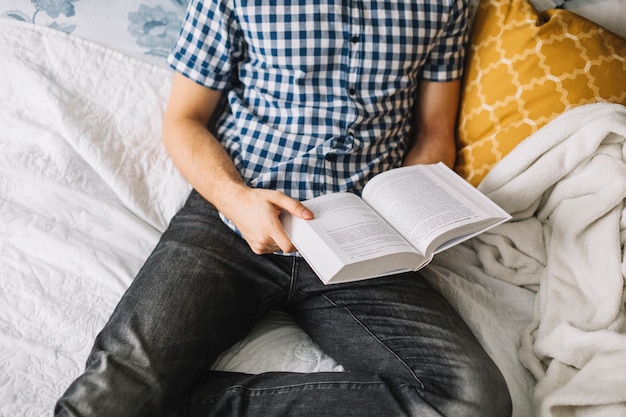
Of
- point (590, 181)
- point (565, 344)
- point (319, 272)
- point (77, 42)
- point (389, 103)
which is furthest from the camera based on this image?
point (77, 42)

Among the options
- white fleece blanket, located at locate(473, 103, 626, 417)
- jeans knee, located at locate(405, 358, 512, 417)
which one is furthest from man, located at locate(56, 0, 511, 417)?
white fleece blanket, located at locate(473, 103, 626, 417)

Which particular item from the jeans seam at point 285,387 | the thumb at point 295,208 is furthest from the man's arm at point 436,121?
the jeans seam at point 285,387

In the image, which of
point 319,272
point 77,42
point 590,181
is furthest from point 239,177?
point 590,181

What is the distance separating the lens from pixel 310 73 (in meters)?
1.14

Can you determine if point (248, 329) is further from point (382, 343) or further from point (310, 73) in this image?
point (310, 73)

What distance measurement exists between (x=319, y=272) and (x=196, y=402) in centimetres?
30

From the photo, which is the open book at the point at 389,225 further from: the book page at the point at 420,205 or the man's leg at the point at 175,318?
the man's leg at the point at 175,318

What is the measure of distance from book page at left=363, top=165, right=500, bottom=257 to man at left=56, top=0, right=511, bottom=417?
0.14 metres

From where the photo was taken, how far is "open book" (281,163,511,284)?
2.88ft

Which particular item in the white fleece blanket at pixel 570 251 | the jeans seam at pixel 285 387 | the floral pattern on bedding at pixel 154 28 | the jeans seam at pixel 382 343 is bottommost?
the jeans seam at pixel 285 387

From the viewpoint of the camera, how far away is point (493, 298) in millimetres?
1130

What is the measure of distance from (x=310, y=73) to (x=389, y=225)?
1.21ft

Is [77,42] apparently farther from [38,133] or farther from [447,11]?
[447,11]

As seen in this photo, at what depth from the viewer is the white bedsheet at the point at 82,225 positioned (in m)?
1.00
